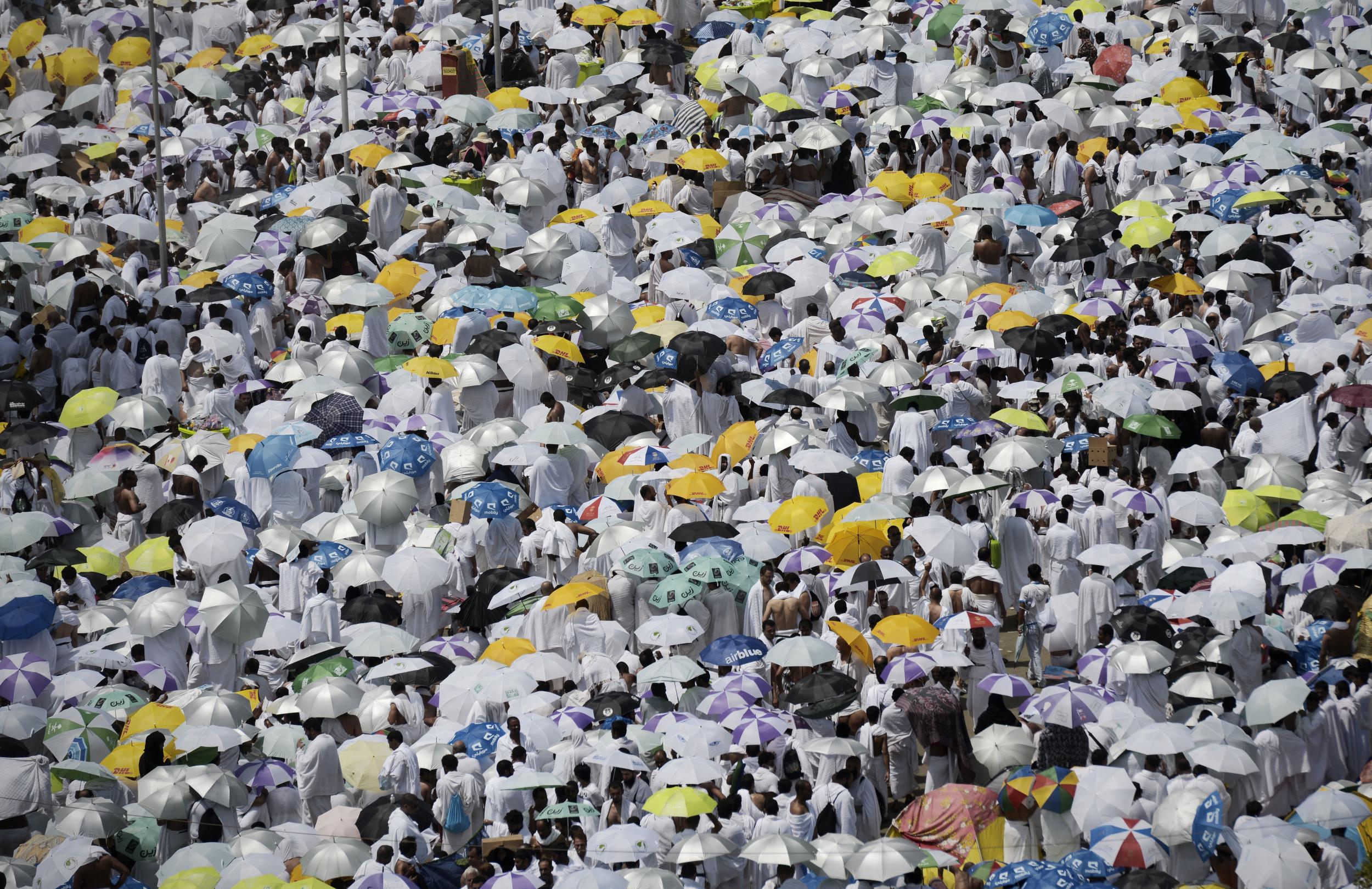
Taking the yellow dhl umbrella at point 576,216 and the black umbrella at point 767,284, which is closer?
the black umbrella at point 767,284

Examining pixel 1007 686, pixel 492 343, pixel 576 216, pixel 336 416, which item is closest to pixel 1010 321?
pixel 492 343

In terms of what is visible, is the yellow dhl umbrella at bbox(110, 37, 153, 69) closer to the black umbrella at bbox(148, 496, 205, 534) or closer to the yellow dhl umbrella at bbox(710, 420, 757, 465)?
the black umbrella at bbox(148, 496, 205, 534)

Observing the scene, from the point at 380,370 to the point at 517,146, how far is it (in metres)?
5.64

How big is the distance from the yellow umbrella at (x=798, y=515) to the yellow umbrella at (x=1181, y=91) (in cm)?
1106

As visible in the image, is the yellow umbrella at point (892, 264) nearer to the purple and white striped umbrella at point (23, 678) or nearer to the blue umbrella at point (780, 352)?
the blue umbrella at point (780, 352)

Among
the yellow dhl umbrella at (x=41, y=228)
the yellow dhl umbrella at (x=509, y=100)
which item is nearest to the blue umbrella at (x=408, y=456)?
the yellow dhl umbrella at (x=41, y=228)

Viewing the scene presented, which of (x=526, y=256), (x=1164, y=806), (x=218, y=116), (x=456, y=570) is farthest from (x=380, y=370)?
(x=1164, y=806)

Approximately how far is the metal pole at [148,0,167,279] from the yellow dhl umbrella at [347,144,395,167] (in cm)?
243

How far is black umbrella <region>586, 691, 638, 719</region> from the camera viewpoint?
17656 millimetres

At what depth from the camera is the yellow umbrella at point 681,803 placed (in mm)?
15812

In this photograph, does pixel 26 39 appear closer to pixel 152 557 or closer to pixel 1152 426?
pixel 152 557

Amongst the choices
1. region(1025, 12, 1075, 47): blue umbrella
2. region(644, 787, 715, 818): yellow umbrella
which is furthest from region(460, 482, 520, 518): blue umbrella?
region(1025, 12, 1075, 47): blue umbrella

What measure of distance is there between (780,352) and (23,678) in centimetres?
882

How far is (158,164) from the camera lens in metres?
29.0
